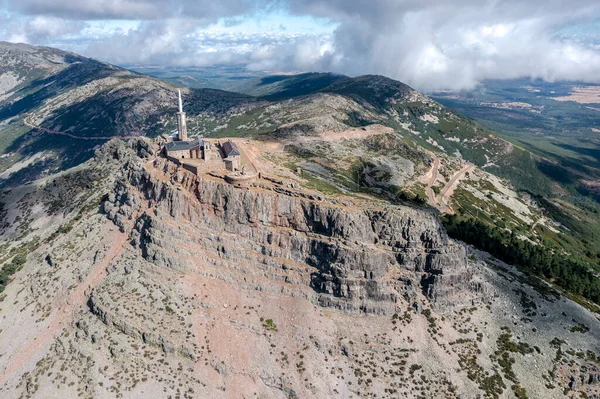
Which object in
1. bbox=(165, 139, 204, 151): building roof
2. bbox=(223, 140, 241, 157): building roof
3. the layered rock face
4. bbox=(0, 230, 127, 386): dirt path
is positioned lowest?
bbox=(0, 230, 127, 386): dirt path

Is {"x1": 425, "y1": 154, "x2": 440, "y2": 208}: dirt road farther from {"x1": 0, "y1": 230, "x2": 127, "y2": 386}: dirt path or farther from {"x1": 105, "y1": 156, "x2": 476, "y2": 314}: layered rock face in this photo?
{"x1": 0, "y1": 230, "x2": 127, "y2": 386}: dirt path

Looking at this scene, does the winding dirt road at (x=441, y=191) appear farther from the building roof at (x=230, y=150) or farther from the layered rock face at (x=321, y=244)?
the building roof at (x=230, y=150)

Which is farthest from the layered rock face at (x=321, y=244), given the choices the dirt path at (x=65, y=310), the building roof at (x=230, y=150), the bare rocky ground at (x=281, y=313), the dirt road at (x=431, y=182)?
the dirt road at (x=431, y=182)

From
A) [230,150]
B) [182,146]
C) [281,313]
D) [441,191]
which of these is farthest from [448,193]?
[182,146]

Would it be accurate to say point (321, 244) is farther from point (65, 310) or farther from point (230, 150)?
point (65, 310)

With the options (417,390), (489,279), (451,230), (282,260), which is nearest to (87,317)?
(282,260)

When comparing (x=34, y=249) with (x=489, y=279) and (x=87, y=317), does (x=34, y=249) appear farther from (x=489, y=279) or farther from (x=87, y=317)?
(x=489, y=279)

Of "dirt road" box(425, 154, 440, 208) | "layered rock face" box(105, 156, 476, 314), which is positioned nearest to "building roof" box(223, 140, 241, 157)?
"layered rock face" box(105, 156, 476, 314)
